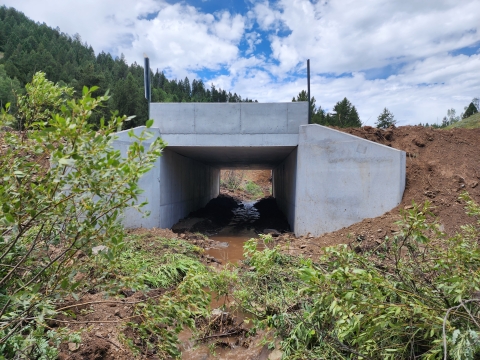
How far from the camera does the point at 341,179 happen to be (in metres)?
8.96

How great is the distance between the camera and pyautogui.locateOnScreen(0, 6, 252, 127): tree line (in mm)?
37969

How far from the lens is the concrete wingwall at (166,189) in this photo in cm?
959

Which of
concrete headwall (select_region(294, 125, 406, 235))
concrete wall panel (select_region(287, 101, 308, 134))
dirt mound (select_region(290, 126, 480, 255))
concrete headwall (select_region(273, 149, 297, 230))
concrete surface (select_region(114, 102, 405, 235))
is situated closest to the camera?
dirt mound (select_region(290, 126, 480, 255))

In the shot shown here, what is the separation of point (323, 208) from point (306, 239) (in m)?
1.05

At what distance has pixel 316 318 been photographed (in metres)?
3.13

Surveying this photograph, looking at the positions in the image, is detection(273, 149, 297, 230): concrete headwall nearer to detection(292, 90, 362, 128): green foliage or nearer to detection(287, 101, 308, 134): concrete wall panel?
detection(287, 101, 308, 134): concrete wall panel

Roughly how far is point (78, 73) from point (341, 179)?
51.5 m

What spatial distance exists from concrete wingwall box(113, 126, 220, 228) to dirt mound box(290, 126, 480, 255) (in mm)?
4664

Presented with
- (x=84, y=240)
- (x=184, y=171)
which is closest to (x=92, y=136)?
(x=84, y=240)

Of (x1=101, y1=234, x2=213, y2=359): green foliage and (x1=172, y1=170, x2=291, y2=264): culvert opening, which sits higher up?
(x1=101, y1=234, x2=213, y2=359): green foliage

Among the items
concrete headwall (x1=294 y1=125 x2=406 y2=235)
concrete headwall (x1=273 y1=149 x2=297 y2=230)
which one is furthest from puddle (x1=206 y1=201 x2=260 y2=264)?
concrete headwall (x1=294 y1=125 x2=406 y2=235)

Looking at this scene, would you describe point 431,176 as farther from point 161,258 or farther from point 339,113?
point 339,113

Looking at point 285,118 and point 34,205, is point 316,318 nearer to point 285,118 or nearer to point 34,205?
point 34,205

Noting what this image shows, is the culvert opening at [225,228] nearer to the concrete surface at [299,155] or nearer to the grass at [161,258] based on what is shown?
the grass at [161,258]
